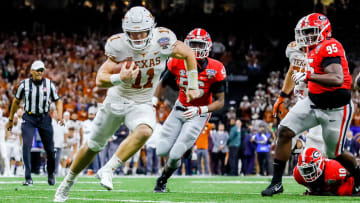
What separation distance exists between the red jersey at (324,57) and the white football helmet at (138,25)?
197cm

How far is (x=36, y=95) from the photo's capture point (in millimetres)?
9836

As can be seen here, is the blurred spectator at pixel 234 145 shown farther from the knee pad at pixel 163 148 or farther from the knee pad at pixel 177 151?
the knee pad at pixel 177 151

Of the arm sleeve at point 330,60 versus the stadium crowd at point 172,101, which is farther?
the stadium crowd at point 172,101

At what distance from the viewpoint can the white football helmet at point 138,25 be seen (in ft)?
17.7

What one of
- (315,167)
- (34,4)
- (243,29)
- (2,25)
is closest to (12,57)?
(2,25)

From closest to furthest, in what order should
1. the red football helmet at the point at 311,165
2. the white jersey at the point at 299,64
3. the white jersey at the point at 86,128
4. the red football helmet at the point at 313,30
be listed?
the red football helmet at the point at 313,30 → the red football helmet at the point at 311,165 → the white jersey at the point at 299,64 → the white jersey at the point at 86,128

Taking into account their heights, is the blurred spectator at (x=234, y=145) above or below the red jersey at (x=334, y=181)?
below

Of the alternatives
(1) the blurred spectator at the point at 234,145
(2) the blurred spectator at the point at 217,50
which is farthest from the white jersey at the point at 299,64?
(2) the blurred spectator at the point at 217,50

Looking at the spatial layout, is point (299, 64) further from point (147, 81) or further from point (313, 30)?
point (147, 81)

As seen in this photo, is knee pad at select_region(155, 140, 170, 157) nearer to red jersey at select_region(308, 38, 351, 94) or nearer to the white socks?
red jersey at select_region(308, 38, 351, 94)

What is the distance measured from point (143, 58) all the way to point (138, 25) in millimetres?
354

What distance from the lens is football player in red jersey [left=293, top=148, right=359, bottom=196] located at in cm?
716

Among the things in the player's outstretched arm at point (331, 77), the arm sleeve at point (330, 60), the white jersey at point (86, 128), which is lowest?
the white jersey at point (86, 128)

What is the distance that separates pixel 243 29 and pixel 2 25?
10.2 m
